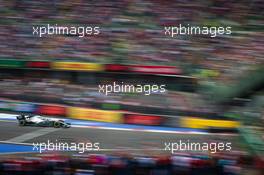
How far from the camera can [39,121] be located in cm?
932

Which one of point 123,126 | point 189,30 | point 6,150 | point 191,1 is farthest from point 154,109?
point 191,1

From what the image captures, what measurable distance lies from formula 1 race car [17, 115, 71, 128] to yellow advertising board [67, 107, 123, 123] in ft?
1.56

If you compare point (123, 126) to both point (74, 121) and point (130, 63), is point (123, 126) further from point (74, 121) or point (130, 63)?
point (130, 63)

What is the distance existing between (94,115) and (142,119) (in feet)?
3.28

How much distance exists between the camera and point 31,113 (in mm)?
9648

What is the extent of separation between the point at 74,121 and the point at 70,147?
72cm

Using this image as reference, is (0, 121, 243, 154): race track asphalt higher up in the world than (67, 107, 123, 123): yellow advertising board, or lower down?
lower down

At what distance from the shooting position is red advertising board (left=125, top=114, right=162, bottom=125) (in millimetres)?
9734
